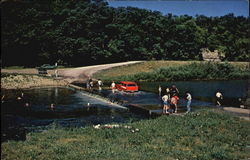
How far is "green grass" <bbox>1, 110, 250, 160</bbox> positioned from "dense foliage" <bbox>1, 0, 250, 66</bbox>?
54418 millimetres

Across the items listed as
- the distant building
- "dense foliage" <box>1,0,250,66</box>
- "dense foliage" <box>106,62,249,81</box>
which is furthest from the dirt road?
the distant building

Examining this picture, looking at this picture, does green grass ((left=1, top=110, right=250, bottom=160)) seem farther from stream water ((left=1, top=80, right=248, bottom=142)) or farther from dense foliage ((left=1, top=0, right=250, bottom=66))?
dense foliage ((left=1, top=0, right=250, bottom=66))

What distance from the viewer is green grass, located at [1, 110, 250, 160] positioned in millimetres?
17406

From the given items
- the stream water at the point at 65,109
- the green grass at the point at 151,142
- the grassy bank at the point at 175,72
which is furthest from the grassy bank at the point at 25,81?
the green grass at the point at 151,142

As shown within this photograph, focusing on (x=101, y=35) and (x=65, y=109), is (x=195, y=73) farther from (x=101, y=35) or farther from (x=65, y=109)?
(x=65, y=109)

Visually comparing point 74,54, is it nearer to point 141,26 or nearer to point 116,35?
point 116,35

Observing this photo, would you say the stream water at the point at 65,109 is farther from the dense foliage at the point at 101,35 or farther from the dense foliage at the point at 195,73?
the dense foliage at the point at 101,35

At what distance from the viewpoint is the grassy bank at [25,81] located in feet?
191

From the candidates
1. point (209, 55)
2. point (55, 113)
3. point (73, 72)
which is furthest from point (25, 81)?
point (209, 55)

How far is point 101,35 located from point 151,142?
8064cm

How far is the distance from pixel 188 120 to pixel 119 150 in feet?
40.3

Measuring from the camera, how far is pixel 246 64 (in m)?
100

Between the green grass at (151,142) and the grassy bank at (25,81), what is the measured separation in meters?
36.1

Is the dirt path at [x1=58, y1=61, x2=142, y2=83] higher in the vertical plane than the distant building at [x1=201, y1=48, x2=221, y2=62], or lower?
lower
